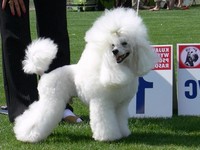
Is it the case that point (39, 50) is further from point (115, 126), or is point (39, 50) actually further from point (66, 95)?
point (115, 126)

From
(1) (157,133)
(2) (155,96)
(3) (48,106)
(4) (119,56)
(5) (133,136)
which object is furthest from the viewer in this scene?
(2) (155,96)

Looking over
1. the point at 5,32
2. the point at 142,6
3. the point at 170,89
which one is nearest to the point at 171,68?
the point at 170,89

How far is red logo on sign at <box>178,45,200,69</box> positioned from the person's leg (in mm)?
1393

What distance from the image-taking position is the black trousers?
13.1 ft

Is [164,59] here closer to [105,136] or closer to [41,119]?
[105,136]

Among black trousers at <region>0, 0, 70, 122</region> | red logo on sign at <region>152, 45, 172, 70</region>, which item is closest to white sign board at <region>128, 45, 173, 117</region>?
red logo on sign at <region>152, 45, 172, 70</region>

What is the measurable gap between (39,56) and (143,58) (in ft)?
2.49

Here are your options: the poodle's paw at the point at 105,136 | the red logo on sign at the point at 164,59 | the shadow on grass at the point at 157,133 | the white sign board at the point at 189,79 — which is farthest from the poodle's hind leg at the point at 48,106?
the white sign board at the point at 189,79

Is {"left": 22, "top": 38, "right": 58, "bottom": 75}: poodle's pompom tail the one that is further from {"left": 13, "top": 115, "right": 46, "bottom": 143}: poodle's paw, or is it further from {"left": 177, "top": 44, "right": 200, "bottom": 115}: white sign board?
{"left": 177, "top": 44, "right": 200, "bottom": 115}: white sign board

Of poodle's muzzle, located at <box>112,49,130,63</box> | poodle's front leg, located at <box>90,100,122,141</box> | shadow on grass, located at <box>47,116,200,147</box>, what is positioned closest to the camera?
poodle's muzzle, located at <box>112,49,130,63</box>

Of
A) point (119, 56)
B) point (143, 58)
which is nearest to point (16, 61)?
point (119, 56)

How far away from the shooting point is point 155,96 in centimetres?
461

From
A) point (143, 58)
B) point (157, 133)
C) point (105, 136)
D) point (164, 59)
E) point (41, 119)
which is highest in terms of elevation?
point (143, 58)

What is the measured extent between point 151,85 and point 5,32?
1430mm
